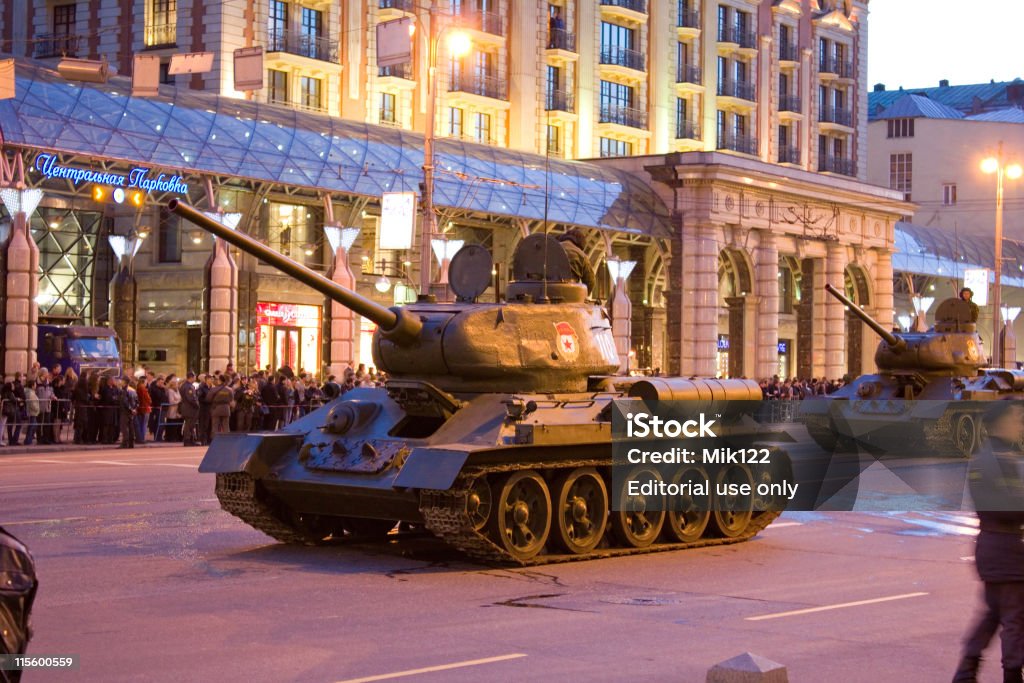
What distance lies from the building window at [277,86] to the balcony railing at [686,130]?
19857 mm

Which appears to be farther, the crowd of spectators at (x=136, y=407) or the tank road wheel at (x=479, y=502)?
the crowd of spectators at (x=136, y=407)

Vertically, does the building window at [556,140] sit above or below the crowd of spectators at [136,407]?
above

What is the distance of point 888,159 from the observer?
82.9m

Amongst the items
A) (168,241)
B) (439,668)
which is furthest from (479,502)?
(168,241)

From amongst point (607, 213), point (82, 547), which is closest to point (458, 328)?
point (82, 547)

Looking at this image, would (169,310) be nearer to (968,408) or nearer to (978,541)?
(968,408)

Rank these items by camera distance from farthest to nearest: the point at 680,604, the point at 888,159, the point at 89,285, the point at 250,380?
the point at 888,159 < the point at 89,285 < the point at 250,380 < the point at 680,604

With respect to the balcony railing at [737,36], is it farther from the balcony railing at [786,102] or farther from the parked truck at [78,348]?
the parked truck at [78,348]

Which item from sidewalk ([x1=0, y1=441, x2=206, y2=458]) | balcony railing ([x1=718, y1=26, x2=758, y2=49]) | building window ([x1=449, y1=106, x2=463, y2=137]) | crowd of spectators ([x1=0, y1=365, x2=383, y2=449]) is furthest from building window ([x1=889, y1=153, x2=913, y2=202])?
sidewalk ([x1=0, y1=441, x2=206, y2=458])

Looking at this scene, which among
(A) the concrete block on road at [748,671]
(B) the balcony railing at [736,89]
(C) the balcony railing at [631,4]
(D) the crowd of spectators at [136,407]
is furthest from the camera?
(B) the balcony railing at [736,89]

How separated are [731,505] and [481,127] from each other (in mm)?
38267

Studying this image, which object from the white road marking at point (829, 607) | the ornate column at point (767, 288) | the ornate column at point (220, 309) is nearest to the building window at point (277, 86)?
the ornate column at point (220, 309)

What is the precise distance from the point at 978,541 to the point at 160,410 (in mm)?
26858

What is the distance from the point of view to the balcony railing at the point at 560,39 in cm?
5528
